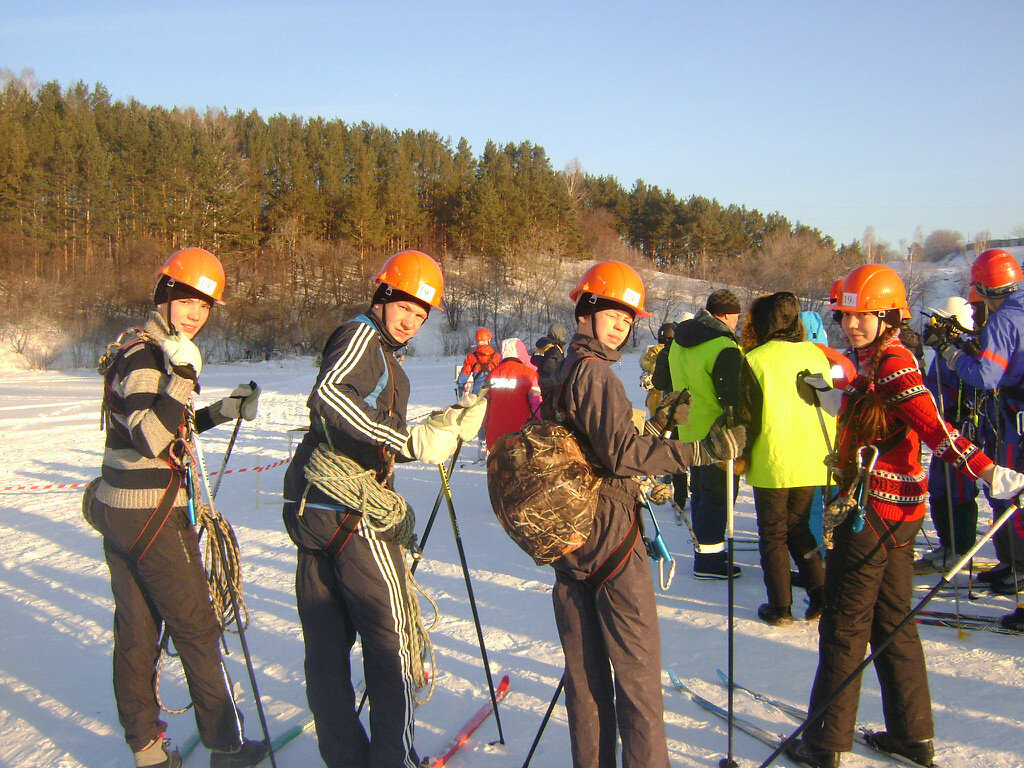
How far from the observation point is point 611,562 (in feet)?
7.98

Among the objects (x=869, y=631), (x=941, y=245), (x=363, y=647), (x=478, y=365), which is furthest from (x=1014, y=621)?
(x=941, y=245)

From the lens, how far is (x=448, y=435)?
2623mm

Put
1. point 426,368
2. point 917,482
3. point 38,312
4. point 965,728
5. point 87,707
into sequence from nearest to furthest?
1. point 917,482
2. point 965,728
3. point 87,707
4. point 426,368
5. point 38,312

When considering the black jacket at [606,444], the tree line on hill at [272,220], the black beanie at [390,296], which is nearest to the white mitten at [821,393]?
the black jacket at [606,444]

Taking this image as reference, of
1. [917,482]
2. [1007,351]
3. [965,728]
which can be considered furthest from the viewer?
[1007,351]

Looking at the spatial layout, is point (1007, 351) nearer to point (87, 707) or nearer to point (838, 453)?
point (838, 453)

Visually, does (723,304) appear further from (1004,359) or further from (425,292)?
(425,292)

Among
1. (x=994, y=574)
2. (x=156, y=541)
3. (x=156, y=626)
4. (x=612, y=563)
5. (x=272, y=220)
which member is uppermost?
(x=272, y=220)

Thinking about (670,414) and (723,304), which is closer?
(670,414)

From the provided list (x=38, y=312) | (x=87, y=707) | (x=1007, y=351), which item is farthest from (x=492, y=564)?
(x=38, y=312)

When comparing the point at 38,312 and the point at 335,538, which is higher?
the point at 38,312

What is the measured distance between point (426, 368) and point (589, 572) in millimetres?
26490

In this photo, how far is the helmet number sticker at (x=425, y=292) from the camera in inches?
108

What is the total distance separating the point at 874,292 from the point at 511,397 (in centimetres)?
419
